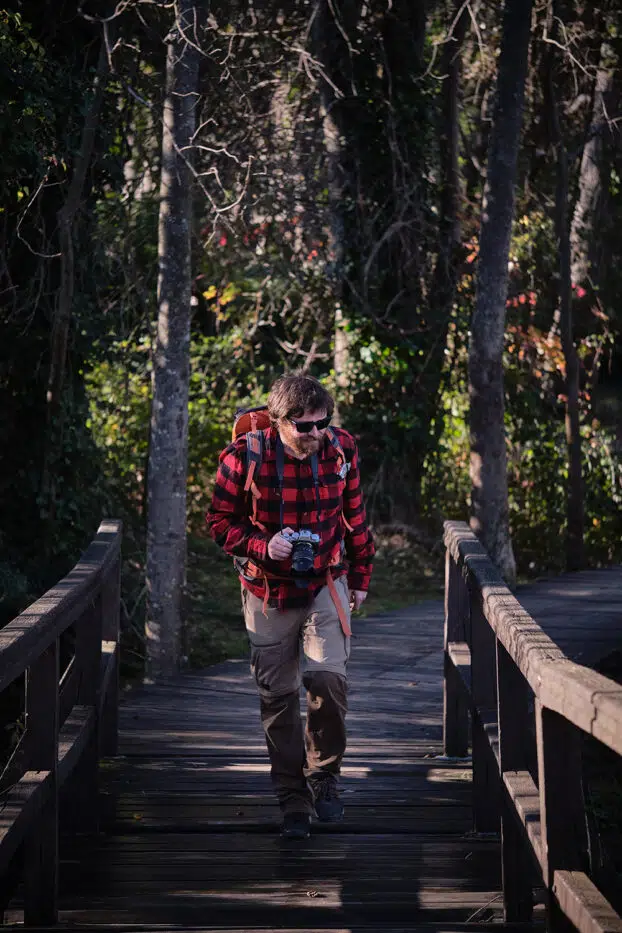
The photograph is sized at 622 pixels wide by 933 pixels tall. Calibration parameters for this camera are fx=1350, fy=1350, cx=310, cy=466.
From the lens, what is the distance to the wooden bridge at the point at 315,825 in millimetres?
3473

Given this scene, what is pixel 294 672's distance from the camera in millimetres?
5270

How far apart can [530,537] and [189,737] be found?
8228mm

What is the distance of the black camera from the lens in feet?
16.1

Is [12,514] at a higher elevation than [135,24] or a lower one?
lower

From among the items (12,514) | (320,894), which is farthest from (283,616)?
(12,514)

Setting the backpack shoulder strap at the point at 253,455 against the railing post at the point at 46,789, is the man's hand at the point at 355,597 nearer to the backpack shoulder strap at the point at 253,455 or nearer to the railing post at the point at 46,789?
the backpack shoulder strap at the point at 253,455

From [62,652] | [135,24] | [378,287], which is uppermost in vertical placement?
[135,24]

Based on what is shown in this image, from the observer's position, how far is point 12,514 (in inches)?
373

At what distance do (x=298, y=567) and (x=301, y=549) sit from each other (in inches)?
2.7

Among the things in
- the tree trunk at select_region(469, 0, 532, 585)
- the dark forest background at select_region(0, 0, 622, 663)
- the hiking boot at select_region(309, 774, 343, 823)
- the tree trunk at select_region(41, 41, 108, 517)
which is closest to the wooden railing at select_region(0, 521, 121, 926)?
the hiking boot at select_region(309, 774, 343, 823)

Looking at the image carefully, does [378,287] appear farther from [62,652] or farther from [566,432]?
[62,652]

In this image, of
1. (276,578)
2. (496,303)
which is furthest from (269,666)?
(496,303)

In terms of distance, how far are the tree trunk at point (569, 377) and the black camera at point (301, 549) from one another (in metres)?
9.18

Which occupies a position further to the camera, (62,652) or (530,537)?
(530,537)
